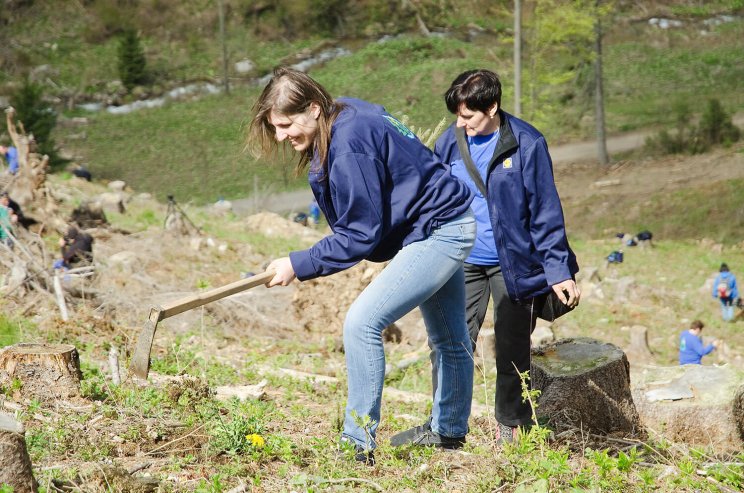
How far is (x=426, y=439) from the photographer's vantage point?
12.0 ft

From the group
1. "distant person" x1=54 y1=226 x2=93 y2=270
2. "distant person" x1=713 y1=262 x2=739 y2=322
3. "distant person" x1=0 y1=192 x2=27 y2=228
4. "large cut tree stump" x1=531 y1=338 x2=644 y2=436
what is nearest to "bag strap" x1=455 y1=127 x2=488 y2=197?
"large cut tree stump" x1=531 y1=338 x2=644 y2=436

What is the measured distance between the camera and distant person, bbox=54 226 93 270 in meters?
9.73

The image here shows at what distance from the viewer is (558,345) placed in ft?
16.5

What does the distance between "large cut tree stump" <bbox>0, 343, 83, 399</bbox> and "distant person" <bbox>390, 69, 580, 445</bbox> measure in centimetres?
163

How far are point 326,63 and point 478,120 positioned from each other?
3033 cm

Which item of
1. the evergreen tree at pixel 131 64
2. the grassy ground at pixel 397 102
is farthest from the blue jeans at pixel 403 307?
the evergreen tree at pixel 131 64

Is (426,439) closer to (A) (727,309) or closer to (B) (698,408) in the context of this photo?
(B) (698,408)

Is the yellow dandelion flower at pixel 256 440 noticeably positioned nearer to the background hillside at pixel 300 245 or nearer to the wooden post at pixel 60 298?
the background hillside at pixel 300 245

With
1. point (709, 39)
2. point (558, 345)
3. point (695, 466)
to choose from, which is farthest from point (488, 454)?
point (709, 39)

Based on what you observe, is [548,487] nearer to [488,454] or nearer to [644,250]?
[488,454]

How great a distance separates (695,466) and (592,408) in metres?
1.14

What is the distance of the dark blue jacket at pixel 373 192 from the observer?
300 centimetres

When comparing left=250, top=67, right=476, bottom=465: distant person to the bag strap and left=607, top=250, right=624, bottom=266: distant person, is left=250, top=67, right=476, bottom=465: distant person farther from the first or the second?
left=607, top=250, right=624, bottom=266: distant person

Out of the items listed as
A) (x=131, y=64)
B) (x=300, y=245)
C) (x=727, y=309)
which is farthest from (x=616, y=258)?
(x=131, y=64)
